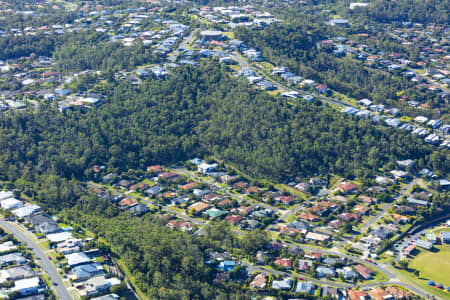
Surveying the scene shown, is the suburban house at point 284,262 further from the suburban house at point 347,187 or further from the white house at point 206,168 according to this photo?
the white house at point 206,168

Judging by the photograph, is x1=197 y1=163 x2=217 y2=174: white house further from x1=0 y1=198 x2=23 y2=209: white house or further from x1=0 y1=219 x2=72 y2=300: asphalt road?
x1=0 y1=219 x2=72 y2=300: asphalt road

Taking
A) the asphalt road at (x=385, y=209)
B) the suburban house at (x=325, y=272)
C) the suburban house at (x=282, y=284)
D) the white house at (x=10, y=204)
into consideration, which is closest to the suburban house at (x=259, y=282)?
the suburban house at (x=282, y=284)

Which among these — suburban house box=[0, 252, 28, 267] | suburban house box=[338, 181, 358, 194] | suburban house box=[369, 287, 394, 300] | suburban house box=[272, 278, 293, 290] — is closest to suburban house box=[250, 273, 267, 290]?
suburban house box=[272, 278, 293, 290]

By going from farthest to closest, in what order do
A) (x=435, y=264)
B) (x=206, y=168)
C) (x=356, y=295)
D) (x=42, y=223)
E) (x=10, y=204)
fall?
(x=206, y=168) < (x=10, y=204) < (x=42, y=223) < (x=435, y=264) < (x=356, y=295)

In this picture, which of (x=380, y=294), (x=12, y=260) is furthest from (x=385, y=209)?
(x=12, y=260)

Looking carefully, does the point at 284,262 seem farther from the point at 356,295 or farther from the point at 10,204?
the point at 10,204
